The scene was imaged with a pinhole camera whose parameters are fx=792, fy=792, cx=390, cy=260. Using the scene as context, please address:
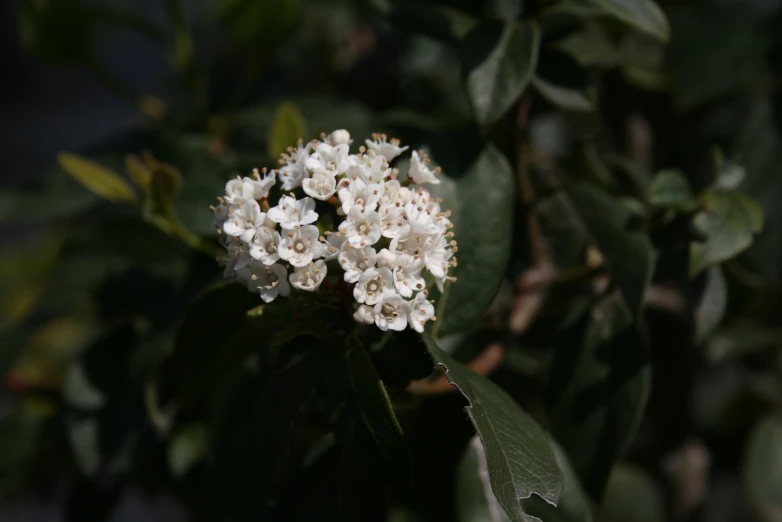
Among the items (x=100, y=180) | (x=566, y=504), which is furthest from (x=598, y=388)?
(x=100, y=180)

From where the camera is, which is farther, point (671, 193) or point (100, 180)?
point (100, 180)

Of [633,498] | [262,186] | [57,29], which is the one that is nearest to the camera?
[262,186]

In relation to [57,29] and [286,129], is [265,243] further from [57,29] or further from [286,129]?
[57,29]

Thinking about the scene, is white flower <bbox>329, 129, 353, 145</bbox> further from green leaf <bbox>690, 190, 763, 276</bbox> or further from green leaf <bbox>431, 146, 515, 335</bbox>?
green leaf <bbox>690, 190, 763, 276</bbox>

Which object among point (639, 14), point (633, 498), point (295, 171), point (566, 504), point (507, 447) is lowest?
point (633, 498)

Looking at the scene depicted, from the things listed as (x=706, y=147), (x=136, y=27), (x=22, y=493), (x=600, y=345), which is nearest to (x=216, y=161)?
(x=136, y=27)

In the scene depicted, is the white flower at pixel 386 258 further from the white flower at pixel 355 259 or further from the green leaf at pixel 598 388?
the green leaf at pixel 598 388

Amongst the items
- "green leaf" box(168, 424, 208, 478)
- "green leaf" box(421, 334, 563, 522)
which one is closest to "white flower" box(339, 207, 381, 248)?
"green leaf" box(421, 334, 563, 522)

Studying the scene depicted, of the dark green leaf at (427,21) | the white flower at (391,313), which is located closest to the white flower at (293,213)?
the white flower at (391,313)
